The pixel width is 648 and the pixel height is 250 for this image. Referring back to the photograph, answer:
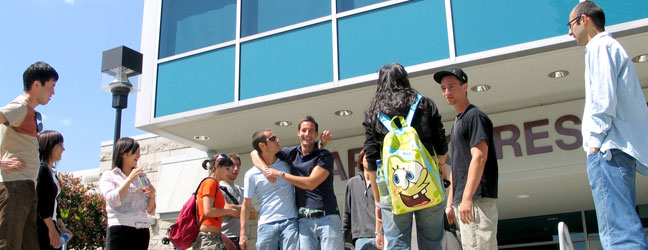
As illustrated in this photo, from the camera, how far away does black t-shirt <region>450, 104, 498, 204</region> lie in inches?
163

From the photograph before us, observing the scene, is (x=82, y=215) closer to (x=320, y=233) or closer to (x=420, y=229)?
(x=320, y=233)

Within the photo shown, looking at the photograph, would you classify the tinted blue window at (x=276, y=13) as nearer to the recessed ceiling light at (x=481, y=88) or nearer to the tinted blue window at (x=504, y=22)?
the tinted blue window at (x=504, y=22)

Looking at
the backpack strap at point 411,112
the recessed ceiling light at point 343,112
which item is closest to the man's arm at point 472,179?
the backpack strap at point 411,112

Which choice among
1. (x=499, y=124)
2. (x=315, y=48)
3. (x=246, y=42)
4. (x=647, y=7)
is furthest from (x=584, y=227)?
(x=246, y=42)

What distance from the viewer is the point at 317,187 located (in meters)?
5.45

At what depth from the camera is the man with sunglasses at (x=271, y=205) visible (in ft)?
17.4

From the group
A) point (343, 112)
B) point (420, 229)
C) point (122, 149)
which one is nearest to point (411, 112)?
point (420, 229)

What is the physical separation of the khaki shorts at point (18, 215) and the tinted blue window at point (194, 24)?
6.27 metres

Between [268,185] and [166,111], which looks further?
[166,111]

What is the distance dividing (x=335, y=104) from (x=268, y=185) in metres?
4.50

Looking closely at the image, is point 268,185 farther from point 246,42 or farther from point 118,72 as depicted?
point 246,42

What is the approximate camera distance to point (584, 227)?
12688 mm

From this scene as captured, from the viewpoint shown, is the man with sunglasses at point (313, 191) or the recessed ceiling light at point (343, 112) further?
the recessed ceiling light at point (343, 112)

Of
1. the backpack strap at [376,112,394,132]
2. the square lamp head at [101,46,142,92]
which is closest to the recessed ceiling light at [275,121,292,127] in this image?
the square lamp head at [101,46,142,92]
